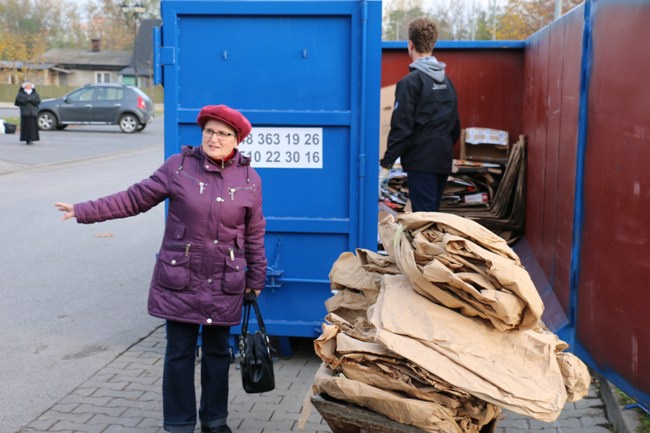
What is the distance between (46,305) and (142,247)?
2.99 metres

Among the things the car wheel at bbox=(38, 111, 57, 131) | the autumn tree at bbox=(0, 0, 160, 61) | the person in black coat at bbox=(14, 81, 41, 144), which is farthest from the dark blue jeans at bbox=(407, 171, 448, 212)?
the autumn tree at bbox=(0, 0, 160, 61)

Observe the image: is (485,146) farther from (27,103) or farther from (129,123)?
(129,123)

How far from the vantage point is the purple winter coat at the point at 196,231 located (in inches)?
176

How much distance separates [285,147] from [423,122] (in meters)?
1.27

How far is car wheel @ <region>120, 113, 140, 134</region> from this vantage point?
112 feet

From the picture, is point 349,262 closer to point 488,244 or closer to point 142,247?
point 488,244

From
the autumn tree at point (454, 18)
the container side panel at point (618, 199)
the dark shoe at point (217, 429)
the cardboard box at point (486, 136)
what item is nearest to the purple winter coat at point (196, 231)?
the dark shoe at point (217, 429)

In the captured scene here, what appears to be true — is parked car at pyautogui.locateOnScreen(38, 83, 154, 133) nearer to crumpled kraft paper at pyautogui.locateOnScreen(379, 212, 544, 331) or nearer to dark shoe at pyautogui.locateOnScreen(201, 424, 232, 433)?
dark shoe at pyautogui.locateOnScreen(201, 424, 232, 433)

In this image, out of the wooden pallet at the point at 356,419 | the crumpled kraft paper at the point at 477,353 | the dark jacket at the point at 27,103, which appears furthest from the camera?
the dark jacket at the point at 27,103

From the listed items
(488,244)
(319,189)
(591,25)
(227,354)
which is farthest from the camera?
(319,189)

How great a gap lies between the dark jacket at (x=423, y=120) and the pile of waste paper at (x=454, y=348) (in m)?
2.83

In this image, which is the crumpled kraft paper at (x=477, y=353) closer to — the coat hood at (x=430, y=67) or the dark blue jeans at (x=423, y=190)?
the dark blue jeans at (x=423, y=190)

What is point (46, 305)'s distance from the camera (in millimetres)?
7730

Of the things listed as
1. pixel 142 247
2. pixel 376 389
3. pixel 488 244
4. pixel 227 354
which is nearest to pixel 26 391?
pixel 227 354
